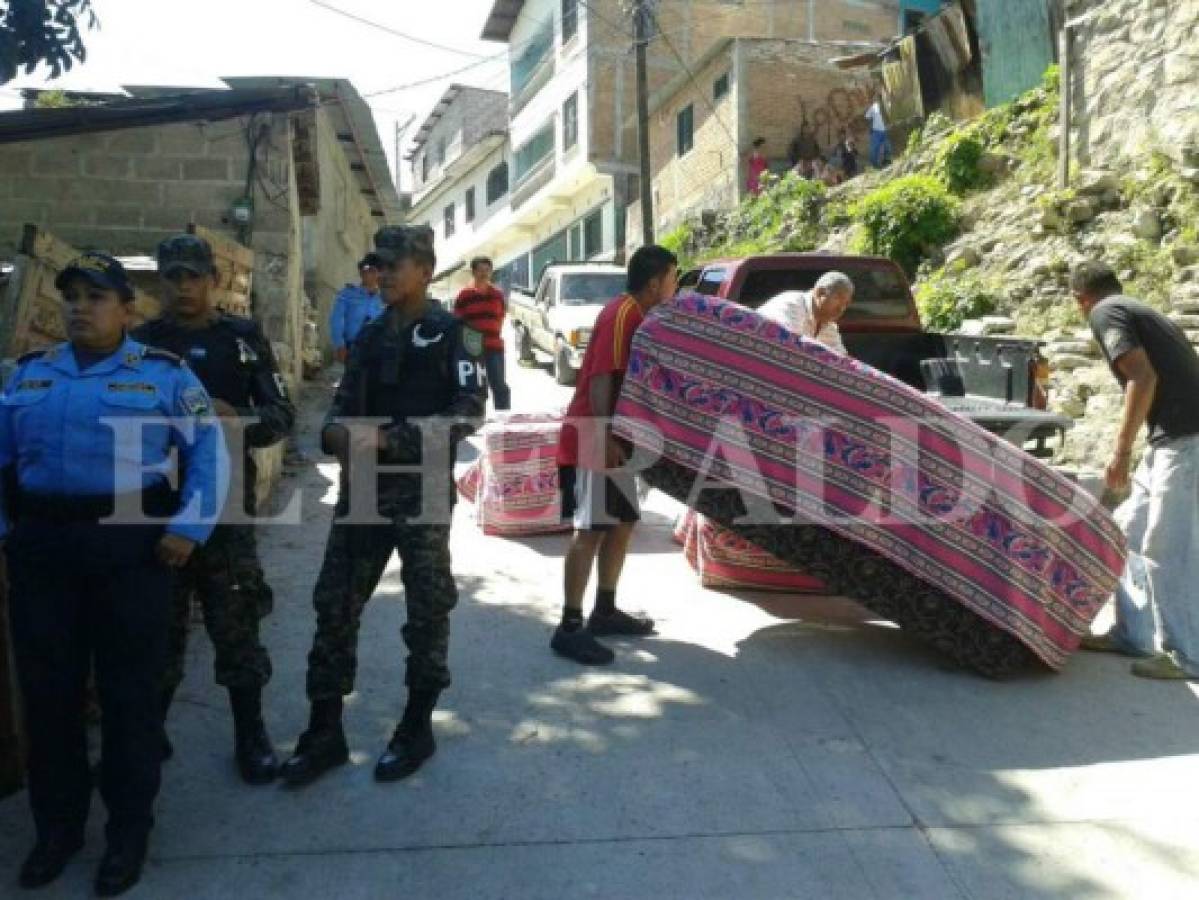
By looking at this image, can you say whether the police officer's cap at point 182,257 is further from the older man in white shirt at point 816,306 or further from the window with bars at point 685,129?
the window with bars at point 685,129

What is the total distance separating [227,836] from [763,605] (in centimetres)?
299

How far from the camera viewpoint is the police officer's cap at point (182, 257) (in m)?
3.52

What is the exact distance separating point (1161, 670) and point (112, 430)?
414 cm

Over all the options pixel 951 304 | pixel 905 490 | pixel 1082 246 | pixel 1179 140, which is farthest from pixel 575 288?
pixel 905 490

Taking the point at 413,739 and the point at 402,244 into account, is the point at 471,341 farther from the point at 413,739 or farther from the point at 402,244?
the point at 413,739

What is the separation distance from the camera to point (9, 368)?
3.86 m

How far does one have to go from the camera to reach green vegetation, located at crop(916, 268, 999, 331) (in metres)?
11.8

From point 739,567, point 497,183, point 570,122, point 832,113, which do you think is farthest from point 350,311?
point 497,183

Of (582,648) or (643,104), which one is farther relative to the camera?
(643,104)

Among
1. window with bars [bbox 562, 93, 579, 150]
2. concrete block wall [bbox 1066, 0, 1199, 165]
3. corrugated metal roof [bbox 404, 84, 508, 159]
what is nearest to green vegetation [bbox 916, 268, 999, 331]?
concrete block wall [bbox 1066, 0, 1199, 165]

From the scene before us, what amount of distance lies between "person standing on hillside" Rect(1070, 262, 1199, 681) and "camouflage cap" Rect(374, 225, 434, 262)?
2.86 meters

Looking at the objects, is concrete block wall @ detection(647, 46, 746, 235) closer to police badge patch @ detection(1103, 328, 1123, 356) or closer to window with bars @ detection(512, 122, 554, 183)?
window with bars @ detection(512, 122, 554, 183)

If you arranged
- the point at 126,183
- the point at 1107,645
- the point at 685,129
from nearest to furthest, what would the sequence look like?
the point at 1107,645 < the point at 126,183 < the point at 685,129

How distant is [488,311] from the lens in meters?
9.52
